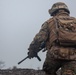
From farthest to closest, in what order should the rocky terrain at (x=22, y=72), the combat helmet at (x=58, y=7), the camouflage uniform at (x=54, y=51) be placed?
1. the rocky terrain at (x=22, y=72)
2. the combat helmet at (x=58, y=7)
3. the camouflage uniform at (x=54, y=51)

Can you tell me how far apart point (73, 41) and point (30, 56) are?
0.92 m

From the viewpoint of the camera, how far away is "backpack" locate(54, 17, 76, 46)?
4.71 m

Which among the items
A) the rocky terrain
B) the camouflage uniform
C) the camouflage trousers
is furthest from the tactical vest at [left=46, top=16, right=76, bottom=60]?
the rocky terrain

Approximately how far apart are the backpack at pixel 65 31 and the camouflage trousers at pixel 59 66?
1.04 feet

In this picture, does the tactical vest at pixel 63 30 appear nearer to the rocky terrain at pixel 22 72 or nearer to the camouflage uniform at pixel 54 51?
the camouflage uniform at pixel 54 51

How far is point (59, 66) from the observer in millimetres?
4930

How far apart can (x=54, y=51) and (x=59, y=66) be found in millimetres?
365

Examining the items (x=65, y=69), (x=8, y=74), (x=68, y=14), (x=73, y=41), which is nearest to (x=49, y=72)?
(x=65, y=69)

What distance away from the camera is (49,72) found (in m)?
4.99

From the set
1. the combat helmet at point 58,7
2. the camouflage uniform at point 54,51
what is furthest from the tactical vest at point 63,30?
the combat helmet at point 58,7

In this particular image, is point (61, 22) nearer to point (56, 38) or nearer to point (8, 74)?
point (56, 38)

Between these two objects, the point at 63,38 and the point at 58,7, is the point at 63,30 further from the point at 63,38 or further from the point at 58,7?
the point at 58,7

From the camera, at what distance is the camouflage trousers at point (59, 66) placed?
4703 mm

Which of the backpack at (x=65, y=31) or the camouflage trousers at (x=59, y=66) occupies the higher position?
the backpack at (x=65, y=31)
